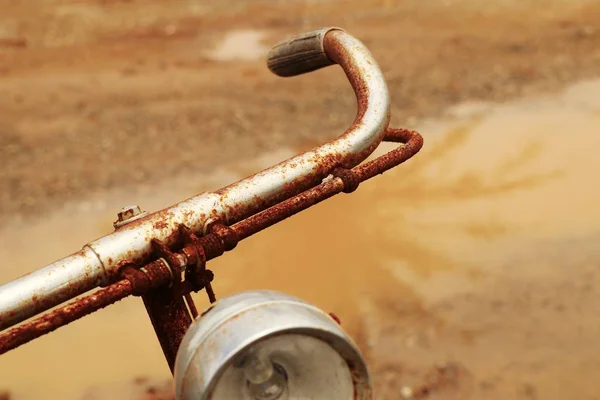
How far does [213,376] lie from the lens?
96 cm

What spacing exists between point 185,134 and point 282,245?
2.03 metres

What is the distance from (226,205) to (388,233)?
433cm

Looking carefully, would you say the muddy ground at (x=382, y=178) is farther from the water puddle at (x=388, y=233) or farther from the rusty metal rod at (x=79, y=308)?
the rusty metal rod at (x=79, y=308)

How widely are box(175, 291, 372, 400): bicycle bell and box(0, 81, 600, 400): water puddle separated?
141 inches

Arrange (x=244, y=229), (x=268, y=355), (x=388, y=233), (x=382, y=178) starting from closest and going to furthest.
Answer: (x=268, y=355) → (x=244, y=229) → (x=388, y=233) → (x=382, y=178)

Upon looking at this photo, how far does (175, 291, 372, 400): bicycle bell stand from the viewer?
0.97 meters

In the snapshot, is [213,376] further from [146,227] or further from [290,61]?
[290,61]

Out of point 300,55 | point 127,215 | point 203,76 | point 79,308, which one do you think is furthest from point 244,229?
point 203,76

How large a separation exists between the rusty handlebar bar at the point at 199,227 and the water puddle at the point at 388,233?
3257 millimetres

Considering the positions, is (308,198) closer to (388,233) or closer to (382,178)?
(388,233)

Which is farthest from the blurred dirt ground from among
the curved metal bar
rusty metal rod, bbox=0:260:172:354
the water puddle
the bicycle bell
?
the bicycle bell

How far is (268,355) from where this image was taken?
1045 millimetres

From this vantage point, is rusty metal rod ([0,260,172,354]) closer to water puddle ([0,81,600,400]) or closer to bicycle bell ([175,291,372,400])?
bicycle bell ([175,291,372,400])

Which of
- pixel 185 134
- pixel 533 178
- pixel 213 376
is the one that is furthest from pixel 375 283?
pixel 213 376
